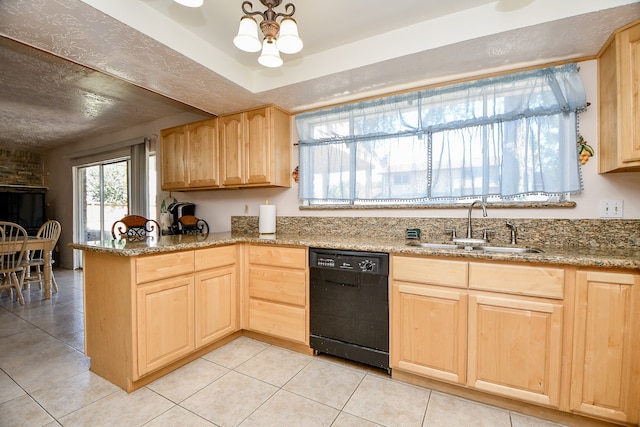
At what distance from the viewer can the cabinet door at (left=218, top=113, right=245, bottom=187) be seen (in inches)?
110

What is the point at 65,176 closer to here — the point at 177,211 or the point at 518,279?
the point at 177,211

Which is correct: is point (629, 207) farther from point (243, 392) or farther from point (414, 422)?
point (243, 392)

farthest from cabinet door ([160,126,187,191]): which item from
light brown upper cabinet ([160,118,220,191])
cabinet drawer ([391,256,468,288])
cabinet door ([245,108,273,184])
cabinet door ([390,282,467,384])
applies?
cabinet door ([390,282,467,384])

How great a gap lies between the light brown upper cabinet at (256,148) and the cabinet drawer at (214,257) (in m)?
0.73

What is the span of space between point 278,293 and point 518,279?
5.31ft

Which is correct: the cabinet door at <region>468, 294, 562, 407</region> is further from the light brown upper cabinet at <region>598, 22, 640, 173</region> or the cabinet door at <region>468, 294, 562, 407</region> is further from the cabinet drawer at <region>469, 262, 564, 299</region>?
the light brown upper cabinet at <region>598, 22, 640, 173</region>

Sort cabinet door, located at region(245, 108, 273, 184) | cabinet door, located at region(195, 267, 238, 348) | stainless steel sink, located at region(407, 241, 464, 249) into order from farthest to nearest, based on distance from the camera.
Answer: cabinet door, located at region(245, 108, 273, 184)
cabinet door, located at region(195, 267, 238, 348)
stainless steel sink, located at region(407, 241, 464, 249)

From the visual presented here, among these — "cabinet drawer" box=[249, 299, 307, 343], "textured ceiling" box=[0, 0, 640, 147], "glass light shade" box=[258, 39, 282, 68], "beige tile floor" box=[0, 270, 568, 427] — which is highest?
"textured ceiling" box=[0, 0, 640, 147]

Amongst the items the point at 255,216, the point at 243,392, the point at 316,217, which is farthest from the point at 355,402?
the point at 255,216

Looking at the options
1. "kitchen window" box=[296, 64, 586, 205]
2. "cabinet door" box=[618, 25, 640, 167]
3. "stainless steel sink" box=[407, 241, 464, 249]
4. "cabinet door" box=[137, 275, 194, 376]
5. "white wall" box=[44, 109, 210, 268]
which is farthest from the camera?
"white wall" box=[44, 109, 210, 268]

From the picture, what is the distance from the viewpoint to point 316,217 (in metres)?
2.73

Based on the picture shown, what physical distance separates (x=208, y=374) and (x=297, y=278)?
2.90 ft

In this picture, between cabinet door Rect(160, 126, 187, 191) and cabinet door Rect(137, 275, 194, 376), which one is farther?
cabinet door Rect(160, 126, 187, 191)

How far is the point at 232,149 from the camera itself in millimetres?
2840
